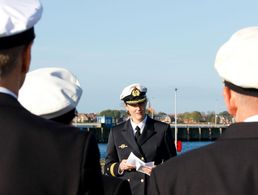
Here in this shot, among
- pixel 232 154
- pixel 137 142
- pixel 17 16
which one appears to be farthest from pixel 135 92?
pixel 17 16

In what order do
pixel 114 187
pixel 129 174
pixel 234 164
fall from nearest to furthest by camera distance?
pixel 234 164
pixel 114 187
pixel 129 174

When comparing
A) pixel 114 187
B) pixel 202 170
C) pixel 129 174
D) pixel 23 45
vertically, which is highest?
pixel 23 45

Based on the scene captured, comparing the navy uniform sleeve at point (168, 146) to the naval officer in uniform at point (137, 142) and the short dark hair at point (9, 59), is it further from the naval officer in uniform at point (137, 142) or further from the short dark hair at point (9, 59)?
the short dark hair at point (9, 59)

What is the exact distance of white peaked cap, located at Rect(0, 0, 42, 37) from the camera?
2709mm

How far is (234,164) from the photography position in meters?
2.90

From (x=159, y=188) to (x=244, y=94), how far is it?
514 mm

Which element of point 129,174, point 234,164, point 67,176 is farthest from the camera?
point 129,174

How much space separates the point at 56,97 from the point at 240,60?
0.89 m

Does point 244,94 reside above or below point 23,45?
below

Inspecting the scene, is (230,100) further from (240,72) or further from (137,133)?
(137,133)

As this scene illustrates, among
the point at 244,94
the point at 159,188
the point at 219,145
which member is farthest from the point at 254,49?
the point at 159,188

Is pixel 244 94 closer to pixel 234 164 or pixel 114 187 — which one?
pixel 234 164

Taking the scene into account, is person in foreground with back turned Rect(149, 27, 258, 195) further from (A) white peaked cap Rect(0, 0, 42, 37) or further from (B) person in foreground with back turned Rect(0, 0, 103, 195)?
(A) white peaked cap Rect(0, 0, 42, 37)

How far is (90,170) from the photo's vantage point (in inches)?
105
